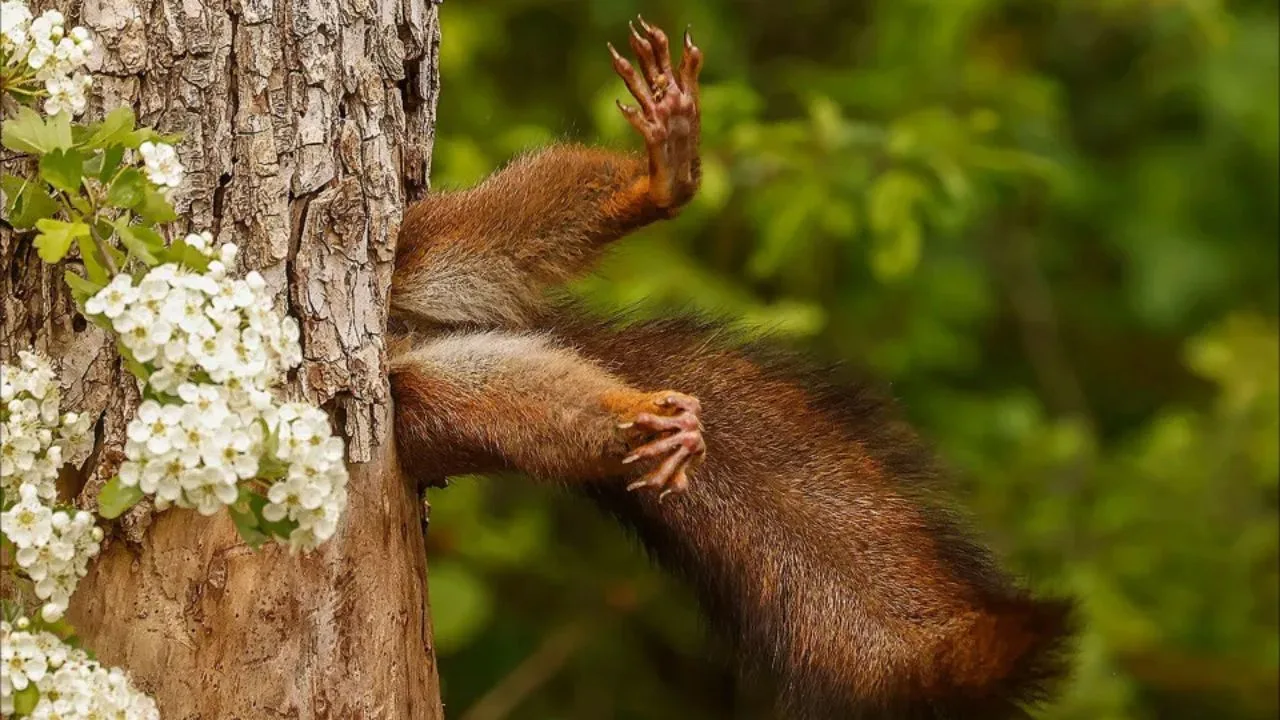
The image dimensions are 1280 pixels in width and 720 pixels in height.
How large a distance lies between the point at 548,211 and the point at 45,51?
3.39ft

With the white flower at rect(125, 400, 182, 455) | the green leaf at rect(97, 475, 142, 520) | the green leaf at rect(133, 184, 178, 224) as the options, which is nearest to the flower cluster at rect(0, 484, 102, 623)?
the green leaf at rect(97, 475, 142, 520)

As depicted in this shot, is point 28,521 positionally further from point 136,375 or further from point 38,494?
point 136,375

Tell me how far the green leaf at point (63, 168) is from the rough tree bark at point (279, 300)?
297 millimetres

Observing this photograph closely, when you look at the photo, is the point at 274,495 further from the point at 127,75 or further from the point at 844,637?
the point at 844,637

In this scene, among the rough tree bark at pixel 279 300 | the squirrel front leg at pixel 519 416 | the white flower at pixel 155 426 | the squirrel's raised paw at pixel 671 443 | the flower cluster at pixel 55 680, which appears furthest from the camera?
the squirrel front leg at pixel 519 416

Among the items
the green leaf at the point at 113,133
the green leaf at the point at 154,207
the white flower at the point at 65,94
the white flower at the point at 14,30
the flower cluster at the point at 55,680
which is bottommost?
the flower cluster at the point at 55,680

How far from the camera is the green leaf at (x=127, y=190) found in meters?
2.00

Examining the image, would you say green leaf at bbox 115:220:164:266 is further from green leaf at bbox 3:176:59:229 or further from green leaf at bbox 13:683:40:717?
green leaf at bbox 13:683:40:717

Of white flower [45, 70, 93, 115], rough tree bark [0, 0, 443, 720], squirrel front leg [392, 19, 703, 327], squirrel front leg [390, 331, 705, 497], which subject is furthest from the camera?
squirrel front leg [392, 19, 703, 327]

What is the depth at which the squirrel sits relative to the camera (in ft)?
8.46

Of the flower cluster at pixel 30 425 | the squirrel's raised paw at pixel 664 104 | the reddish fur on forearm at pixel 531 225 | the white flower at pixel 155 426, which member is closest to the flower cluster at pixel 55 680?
the flower cluster at pixel 30 425

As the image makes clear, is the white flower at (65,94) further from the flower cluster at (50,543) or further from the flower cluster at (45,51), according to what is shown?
the flower cluster at (50,543)

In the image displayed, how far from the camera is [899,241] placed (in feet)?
14.3

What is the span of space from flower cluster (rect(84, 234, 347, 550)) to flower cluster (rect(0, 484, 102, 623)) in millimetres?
178
